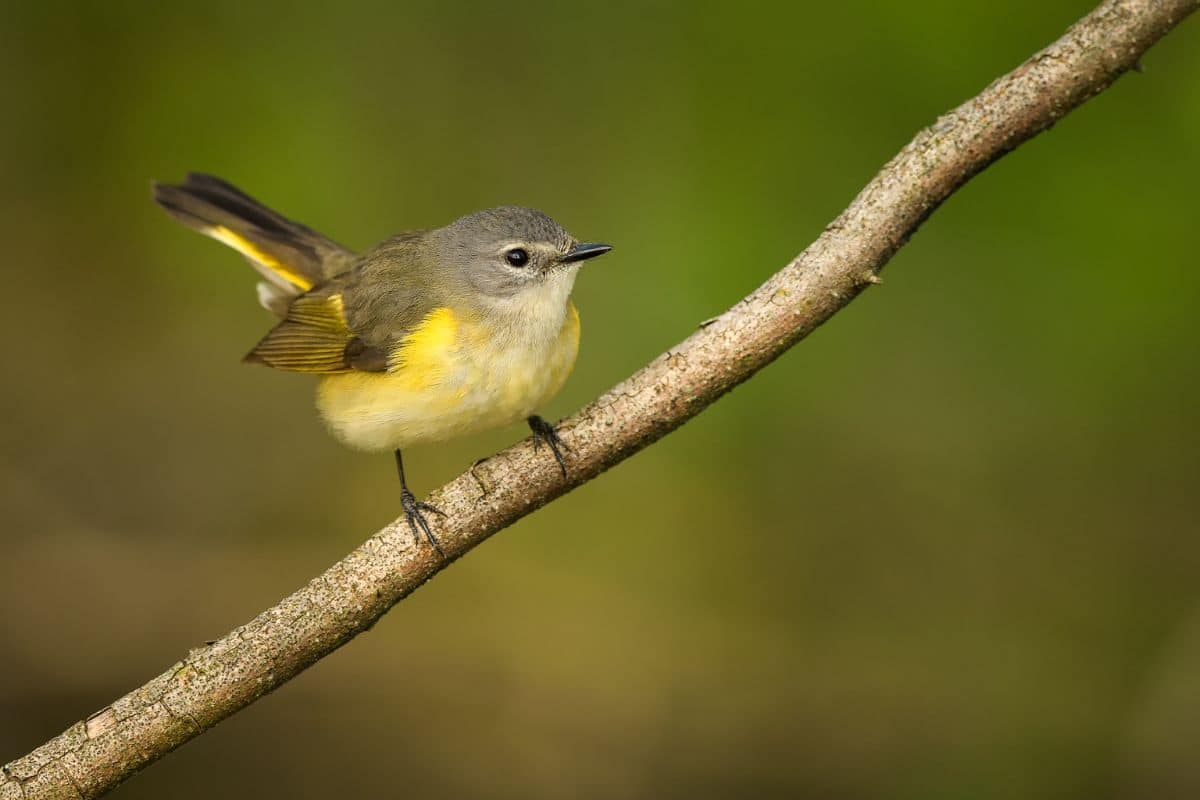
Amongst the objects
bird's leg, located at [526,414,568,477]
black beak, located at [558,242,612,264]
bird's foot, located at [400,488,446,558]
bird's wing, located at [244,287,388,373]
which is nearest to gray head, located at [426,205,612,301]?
black beak, located at [558,242,612,264]

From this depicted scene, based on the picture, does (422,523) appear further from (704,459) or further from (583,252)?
(704,459)

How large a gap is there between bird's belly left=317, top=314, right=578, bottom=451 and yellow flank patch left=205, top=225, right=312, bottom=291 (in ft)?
3.40

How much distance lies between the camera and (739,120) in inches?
Result: 212

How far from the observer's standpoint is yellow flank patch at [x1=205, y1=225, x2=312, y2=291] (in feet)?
15.3

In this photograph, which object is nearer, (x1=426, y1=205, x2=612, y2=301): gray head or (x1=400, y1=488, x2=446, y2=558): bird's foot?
(x1=400, y1=488, x2=446, y2=558): bird's foot

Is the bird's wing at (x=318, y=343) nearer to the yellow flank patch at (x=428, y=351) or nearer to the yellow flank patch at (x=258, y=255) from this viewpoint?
the yellow flank patch at (x=428, y=351)

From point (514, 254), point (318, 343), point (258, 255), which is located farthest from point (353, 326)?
point (258, 255)

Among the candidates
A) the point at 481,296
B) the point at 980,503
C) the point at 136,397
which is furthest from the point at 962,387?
the point at 136,397

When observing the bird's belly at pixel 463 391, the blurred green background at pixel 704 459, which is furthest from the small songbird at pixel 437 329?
the blurred green background at pixel 704 459

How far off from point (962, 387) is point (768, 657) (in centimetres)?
160

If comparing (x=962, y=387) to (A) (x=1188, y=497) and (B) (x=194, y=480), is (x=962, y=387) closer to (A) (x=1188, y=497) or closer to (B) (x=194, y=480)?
(A) (x=1188, y=497)

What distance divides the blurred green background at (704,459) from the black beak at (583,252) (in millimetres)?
1516

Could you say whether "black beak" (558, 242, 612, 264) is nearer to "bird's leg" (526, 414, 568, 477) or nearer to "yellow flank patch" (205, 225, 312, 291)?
"bird's leg" (526, 414, 568, 477)

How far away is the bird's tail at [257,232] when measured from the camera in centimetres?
466
